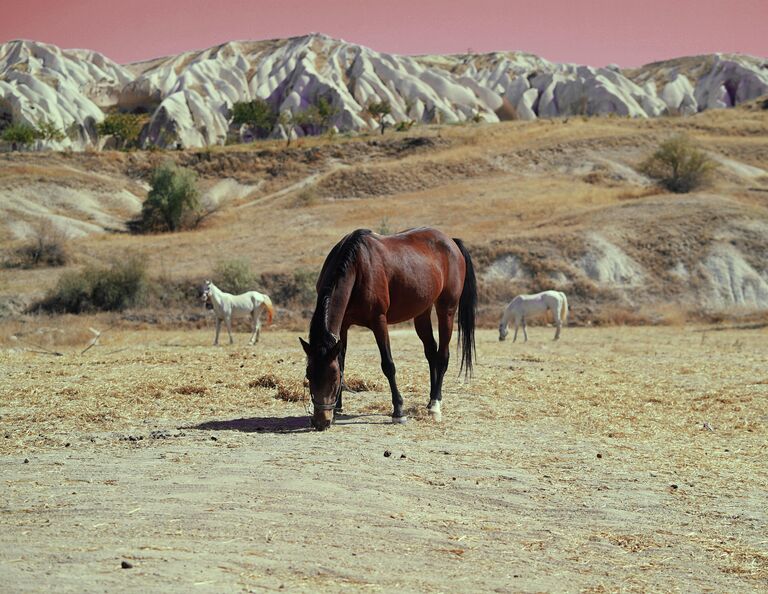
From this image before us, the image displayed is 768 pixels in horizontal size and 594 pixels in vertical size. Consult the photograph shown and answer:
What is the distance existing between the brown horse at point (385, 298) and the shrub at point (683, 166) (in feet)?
165

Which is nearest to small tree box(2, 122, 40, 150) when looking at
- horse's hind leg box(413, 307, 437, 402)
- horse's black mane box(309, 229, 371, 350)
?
horse's hind leg box(413, 307, 437, 402)

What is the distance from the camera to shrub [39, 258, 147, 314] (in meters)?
37.2

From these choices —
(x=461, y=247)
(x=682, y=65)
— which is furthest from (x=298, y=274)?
(x=682, y=65)

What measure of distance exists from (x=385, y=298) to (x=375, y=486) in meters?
3.75

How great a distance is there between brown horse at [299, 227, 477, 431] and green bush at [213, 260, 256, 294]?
2571 cm

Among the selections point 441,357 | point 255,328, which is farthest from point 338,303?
point 255,328

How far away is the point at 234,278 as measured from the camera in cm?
3838

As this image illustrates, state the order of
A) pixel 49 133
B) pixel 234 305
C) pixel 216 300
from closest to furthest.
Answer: pixel 216 300
pixel 234 305
pixel 49 133

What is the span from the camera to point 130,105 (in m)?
144

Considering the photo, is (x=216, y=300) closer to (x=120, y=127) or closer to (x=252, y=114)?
(x=120, y=127)

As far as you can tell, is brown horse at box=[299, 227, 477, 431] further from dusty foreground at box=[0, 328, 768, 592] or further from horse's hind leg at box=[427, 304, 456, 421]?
dusty foreground at box=[0, 328, 768, 592]

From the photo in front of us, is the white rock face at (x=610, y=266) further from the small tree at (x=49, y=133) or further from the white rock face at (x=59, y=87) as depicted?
the white rock face at (x=59, y=87)

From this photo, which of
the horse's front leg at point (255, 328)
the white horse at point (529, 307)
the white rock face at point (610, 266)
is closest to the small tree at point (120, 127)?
the white rock face at point (610, 266)

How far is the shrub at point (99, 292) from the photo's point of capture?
37156mm
